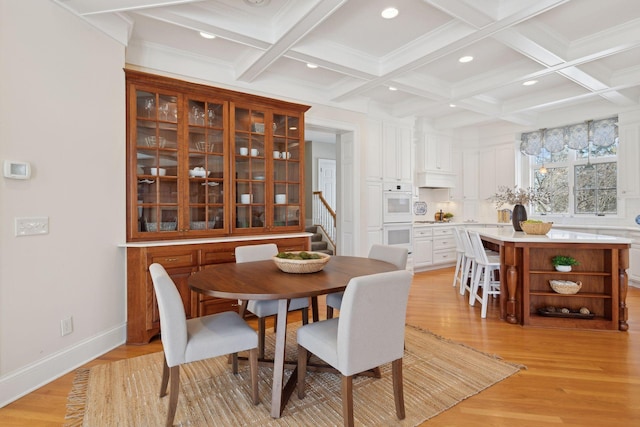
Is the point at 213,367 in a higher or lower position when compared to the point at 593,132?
lower

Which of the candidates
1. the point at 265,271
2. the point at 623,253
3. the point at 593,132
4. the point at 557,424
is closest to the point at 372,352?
the point at 265,271

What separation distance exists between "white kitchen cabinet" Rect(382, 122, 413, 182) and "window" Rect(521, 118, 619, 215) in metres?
2.51

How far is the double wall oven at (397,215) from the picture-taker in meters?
5.55

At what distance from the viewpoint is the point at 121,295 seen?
120 inches

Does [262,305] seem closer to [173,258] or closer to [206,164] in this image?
[173,258]

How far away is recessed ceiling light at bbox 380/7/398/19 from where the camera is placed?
2922mm

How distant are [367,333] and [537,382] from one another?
4.73 ft

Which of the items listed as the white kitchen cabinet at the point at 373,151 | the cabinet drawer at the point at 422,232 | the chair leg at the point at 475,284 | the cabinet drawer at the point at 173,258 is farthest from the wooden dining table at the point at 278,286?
the cabinet drawer at the point at 422,232

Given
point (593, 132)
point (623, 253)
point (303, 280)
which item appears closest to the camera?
point (303, 280)

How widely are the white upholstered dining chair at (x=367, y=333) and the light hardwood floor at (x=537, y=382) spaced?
488 millimetres

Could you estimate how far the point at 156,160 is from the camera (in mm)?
3301

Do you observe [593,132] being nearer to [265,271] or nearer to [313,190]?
[313,190]

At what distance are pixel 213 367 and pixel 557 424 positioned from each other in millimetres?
2196

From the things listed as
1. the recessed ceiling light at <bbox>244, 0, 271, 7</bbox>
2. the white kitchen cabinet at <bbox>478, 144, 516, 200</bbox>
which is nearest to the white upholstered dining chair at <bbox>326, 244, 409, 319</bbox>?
the recessed ceiling light at <bbox>244, 0, 271, 7</bbox>
